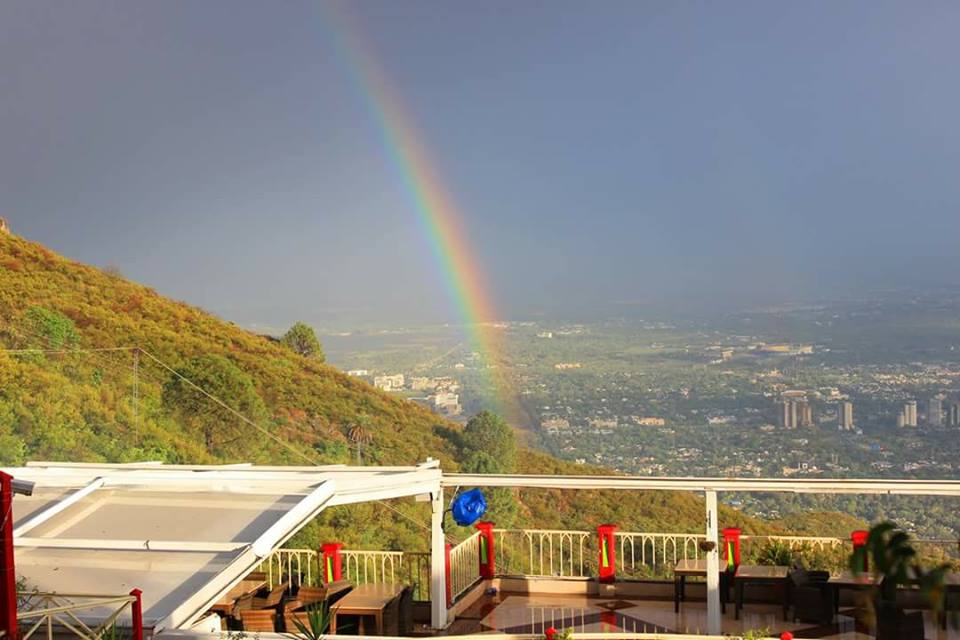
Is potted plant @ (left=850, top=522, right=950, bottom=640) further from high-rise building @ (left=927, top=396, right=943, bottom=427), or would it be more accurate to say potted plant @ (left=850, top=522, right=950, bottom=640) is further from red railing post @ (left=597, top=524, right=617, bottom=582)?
high-rise building @ (left=927, top=396, right=943, bottom=427)

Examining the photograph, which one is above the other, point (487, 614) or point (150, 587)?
point (150, 587)

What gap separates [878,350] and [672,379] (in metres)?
9.86

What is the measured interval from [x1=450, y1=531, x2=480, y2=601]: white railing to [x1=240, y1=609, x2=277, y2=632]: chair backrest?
2279 millimetres

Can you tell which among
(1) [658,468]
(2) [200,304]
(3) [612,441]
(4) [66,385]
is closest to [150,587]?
(4) [66,385]

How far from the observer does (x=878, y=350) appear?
48.1 metres

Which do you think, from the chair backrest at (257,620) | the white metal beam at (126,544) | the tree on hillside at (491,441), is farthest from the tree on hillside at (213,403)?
the white metal beam at (126,544)

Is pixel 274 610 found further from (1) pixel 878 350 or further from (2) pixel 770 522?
(1) pixel 878 350

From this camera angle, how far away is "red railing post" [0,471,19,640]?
5285 mm

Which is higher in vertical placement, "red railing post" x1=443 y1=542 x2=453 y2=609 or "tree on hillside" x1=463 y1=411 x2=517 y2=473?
"red railing post" x1=443 y1=542 x2=453 y2=609

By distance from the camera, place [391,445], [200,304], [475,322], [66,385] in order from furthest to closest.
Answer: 1. [475,322]
2. [200,304]
3. [391,445]
4. [66,385]

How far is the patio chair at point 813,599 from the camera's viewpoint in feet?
31.7

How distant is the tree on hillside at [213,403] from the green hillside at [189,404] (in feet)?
A: 0.18

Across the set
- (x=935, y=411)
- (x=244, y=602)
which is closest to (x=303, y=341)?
(x=935, y=411)

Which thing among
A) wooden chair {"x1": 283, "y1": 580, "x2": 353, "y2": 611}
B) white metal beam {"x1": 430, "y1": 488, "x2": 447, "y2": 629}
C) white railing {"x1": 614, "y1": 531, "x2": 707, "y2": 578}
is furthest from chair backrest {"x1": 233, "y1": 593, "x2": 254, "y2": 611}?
white railing {"x1": 614, "y1": 531, "x2": 707, "y2": 578}
